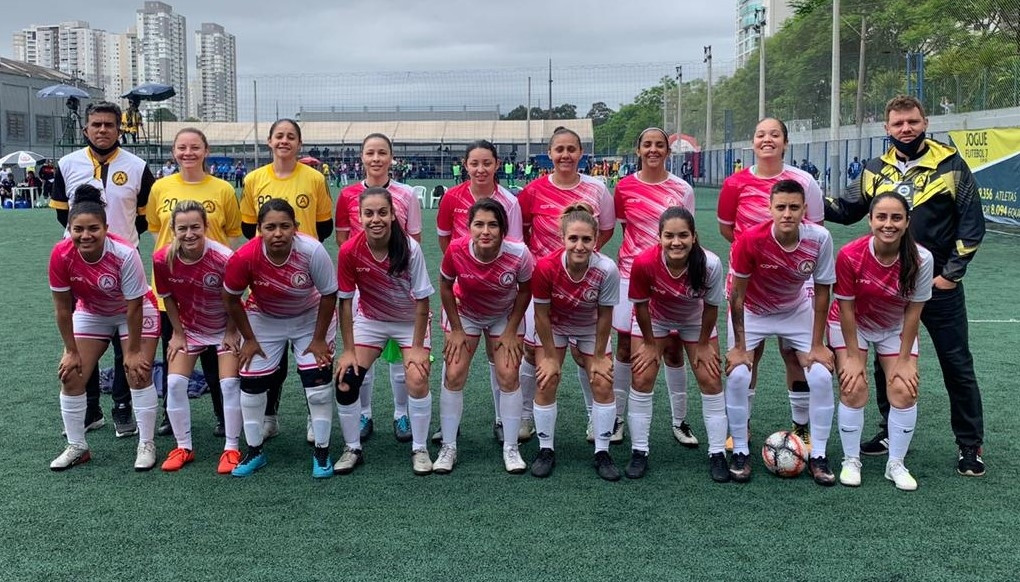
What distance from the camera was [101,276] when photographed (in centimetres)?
484

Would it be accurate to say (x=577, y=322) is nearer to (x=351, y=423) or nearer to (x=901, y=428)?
(x=351, y=423)

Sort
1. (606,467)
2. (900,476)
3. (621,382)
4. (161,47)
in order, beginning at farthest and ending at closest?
(161,47) < (621,382) < (606,467) < (900,476)

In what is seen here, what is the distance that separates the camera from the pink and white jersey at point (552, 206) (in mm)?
5297

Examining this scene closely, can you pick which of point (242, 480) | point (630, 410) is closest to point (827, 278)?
point (630, 410)

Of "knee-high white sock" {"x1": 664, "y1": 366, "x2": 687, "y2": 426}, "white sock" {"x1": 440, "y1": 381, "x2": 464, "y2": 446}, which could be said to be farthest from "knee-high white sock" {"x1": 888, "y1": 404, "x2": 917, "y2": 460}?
"white sock" {"x1": 440, "y1": 381, "x2": 464, "y2": 446}

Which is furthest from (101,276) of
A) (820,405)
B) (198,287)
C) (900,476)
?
(900,476)

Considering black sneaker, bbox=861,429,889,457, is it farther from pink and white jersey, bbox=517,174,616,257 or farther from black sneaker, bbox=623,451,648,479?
pink and white jersey, bbox=517,174,616,257

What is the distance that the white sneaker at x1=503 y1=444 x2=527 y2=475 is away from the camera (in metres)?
4.76

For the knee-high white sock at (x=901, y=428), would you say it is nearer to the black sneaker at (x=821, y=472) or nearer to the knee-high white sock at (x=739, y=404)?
the black sneaker at (x=821, y=472)

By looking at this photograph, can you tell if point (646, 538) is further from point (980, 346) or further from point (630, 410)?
point (980, 346)

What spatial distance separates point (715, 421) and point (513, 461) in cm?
110

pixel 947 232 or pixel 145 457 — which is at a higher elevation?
pixel 947 232

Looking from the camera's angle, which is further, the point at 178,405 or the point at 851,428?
the point at 178,405

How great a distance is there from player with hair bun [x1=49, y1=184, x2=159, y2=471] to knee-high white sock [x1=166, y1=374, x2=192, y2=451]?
141 mm
